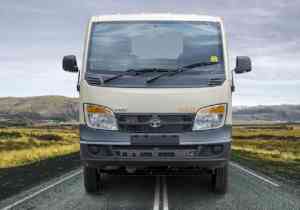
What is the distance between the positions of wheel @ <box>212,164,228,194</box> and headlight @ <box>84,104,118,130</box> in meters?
2.24

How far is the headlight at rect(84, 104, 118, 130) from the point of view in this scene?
719cm

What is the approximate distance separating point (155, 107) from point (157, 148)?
2.16ft

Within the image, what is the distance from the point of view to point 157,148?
23.4 ft

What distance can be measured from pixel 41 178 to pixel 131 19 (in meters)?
5.84

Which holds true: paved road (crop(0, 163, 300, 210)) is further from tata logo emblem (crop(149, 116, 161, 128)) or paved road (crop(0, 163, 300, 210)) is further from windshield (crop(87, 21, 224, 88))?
windshield (crop(87, 21, 224, 88))

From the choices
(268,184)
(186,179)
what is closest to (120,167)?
(186,179)

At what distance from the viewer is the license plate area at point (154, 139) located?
711cm

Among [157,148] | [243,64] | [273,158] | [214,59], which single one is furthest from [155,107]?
[273,158]

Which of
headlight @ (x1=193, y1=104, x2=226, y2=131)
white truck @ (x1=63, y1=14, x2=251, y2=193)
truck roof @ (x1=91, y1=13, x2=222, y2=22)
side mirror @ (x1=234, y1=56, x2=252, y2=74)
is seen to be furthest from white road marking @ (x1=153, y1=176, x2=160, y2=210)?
truck roof @ (x1=91, y1=13, x2=222, y2=22)

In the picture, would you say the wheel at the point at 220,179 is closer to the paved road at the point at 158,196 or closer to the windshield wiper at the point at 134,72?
the paved road at the point at 158,196

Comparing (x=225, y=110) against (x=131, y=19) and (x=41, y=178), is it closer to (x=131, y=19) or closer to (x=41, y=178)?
(x=131, y=19)

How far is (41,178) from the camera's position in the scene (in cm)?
1189

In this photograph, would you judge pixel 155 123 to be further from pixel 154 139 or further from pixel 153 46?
pixel 153 46

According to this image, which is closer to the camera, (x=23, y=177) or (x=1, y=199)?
(x=1, y=199)
